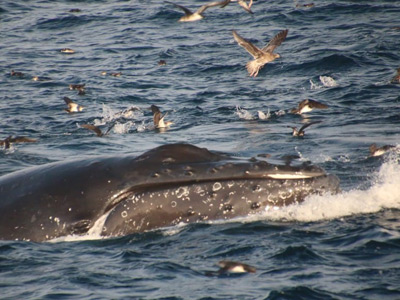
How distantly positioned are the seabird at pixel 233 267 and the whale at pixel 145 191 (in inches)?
23.5

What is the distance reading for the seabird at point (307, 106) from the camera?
61.0 feet

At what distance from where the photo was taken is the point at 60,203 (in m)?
7.75

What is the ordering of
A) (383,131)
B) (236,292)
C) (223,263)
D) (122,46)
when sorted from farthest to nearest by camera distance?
(122,46) → (383,131) → (223,263) → (236,292)

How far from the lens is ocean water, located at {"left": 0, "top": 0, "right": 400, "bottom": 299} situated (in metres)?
7.70

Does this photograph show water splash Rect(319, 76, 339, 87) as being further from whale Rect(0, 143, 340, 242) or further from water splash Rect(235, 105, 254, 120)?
whale Rect(0, 143, 340, 242)

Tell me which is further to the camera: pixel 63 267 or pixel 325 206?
pixel 325 206

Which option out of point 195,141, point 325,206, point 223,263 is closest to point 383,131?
point 195,141

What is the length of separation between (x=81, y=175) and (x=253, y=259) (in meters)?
1.87

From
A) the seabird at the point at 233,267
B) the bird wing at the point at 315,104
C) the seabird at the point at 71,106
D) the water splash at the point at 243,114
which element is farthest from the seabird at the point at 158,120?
the seabird at the point at 233,267

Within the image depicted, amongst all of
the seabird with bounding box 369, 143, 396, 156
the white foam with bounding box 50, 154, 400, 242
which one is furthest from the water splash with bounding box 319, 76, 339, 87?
the white foam with bounding box 50, 154, 400, 242

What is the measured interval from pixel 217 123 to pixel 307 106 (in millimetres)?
2095

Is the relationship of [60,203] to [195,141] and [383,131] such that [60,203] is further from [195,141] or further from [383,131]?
[383,131]

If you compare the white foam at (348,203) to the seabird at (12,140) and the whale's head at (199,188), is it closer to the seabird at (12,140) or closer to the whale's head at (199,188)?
the whale's head at (199,188)

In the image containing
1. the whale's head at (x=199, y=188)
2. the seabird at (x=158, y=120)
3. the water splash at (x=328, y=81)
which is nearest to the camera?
the whale's head at (x=199, y=188)
